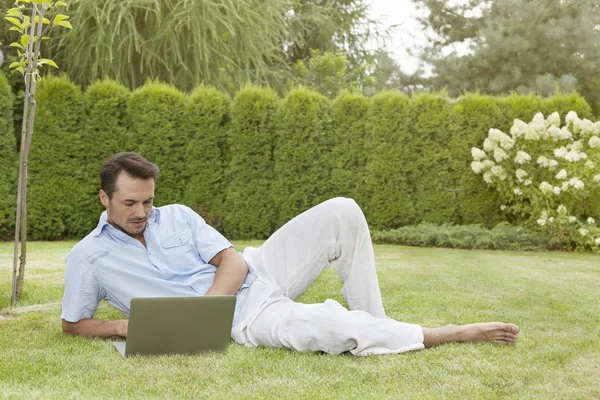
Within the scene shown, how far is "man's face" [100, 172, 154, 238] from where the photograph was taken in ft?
10.7

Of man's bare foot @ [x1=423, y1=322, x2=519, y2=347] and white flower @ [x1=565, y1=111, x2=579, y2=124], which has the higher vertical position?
white flower @ [x1=565, y1=111, x2=579, y2=124]

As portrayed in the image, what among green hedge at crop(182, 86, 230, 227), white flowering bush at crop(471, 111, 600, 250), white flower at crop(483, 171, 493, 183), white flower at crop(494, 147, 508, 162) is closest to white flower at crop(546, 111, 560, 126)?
white flowering bush at crop(471, 111, 600, 250)

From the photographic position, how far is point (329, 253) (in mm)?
3533

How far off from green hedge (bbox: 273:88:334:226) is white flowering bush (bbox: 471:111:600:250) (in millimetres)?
2184

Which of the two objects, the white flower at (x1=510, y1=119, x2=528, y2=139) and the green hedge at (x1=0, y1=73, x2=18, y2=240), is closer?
the white flower at (x1=510, y1=119, x2=528, y2=139)

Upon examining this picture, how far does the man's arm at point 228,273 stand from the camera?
332 cm

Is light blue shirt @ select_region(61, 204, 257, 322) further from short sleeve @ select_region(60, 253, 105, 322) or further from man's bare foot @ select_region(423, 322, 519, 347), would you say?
man's bare foot @ select_region(423, 322, 519, 347)

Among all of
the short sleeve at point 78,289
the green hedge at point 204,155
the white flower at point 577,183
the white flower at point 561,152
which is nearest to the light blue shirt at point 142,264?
the short sleeve at point 78,289

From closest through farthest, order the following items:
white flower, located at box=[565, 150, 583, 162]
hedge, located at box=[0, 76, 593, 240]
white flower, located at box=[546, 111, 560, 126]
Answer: white flower, located at box=[565, 150, 583, 162] → white flower, located at box=[546, 111, 560, 126] → hedge, located at box=[0, 76, 593, 240]

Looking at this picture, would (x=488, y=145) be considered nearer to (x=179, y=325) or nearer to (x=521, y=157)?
(x=521, y=157)

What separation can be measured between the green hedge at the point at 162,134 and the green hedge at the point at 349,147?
218cm

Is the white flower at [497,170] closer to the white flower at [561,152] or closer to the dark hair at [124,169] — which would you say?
the white flower at [561,152]

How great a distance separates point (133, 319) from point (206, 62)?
991 centimetres

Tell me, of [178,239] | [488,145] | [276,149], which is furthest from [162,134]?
[178,239]
